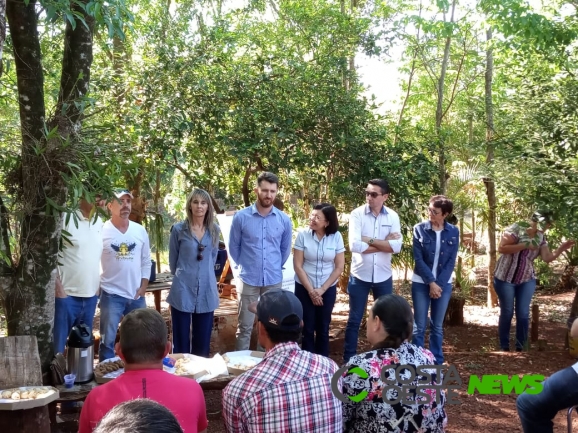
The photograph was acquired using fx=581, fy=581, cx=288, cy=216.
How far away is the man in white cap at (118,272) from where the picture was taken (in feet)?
15.8

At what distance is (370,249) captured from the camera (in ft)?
18.0

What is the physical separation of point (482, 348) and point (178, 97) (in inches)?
178

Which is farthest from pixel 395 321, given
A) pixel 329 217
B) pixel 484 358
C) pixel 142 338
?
pixel 484 358

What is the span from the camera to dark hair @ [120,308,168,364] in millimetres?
2330

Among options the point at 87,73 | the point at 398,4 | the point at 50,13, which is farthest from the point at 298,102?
the point at 398,4

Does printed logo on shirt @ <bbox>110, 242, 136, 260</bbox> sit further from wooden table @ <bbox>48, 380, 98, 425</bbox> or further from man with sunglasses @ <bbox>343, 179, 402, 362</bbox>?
man with sunglasses @ <bbox>343, 179, 402, 362</bbox>

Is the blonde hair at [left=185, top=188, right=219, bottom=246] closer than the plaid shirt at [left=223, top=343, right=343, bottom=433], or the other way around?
the plaid shirt at [left=223, top=343, right=343, bottom=433]

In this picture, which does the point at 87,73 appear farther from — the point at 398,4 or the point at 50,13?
the point at 398,4

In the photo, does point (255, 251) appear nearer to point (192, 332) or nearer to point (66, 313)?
point (192, 332)

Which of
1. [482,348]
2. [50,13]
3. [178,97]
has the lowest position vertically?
[482,348]

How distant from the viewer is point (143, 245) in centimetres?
504

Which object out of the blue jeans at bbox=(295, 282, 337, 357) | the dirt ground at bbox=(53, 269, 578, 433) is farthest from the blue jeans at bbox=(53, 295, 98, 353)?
the blue jeans at bbox=(295, 282, 337, 357)

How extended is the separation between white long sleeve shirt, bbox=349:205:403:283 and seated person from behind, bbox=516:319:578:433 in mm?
2309

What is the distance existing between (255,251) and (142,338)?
2.86 metres
